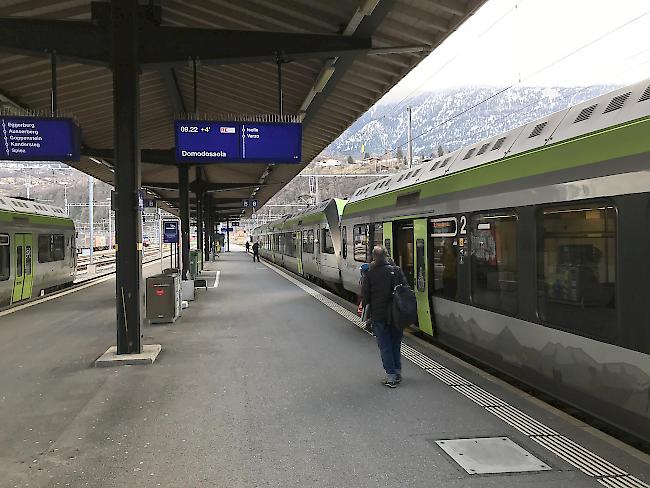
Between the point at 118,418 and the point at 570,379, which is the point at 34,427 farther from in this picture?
the point at 570,379

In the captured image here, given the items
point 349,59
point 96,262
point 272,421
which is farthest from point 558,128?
point 96,262

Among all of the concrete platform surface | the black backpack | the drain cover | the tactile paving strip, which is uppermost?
the black backpack

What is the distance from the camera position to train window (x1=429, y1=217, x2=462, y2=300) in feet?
24.7

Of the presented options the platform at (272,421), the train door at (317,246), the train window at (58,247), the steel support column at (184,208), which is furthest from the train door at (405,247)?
the train window at (58,247)

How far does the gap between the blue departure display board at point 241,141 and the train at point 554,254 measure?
239 centimetres

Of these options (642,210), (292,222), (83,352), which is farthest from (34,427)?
(292,222)

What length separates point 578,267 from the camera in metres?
5.00

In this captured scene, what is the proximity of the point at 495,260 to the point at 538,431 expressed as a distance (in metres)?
2.15

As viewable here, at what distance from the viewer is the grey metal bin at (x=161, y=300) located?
36.2 feet

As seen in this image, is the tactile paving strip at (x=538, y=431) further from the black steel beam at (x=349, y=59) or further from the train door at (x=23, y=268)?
the train door at (x=23, y=268)

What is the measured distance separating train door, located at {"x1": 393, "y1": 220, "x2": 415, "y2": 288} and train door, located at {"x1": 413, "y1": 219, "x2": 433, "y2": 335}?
0.41 meters

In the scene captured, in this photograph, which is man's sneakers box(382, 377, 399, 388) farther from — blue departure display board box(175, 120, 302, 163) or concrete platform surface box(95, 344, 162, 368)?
blue departure display board box(175, 120, 302, 163)

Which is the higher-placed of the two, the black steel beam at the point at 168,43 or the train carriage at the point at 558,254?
the black steel beam at the point at 168,43

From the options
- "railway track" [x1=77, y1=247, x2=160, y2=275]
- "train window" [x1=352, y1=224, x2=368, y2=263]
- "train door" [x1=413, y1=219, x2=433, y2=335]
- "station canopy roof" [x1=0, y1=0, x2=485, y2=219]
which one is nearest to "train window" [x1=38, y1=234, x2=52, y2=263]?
"station canopy roof" [x1=0, y1=0, x2=485, y2=219]
